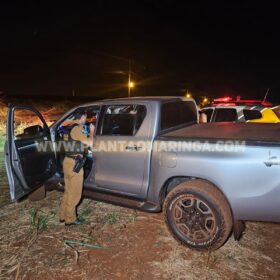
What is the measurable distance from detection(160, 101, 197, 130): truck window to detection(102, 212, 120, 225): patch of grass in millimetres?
1638

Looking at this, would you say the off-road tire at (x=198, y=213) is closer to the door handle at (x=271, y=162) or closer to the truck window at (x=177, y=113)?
the door handle at (x=271, y=162)

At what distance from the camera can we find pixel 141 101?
4.22 m

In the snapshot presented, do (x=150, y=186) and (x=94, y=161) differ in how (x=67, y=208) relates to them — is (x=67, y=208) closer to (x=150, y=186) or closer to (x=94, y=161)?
(x=94, y=161)

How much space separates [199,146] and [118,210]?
85.9 inches

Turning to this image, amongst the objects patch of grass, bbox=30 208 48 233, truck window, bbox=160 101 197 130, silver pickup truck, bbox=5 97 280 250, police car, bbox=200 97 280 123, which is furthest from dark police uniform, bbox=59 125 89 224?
police car, bbox=200 97 280 123

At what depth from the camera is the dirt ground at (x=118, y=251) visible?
10.8ft

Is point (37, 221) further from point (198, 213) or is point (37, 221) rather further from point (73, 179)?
point (198, 213)

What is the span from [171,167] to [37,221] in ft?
7.45

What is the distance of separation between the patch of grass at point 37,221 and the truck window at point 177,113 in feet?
7.40

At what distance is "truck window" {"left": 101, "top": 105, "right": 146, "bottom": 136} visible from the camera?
4238 mm

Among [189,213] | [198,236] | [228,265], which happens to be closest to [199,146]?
[189,213]

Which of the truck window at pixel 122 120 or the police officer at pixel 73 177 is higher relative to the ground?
the truck window at pixel 122 120

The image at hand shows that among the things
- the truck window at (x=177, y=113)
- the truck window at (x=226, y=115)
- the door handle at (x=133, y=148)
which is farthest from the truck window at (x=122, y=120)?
the truck window at (x=226, y=115)

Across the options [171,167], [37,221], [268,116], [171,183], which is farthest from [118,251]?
[268,116]
